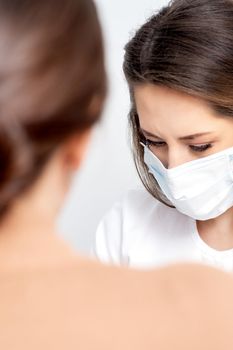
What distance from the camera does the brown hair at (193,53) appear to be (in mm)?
1182

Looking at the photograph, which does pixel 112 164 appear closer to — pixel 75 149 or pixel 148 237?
pixel 148 237

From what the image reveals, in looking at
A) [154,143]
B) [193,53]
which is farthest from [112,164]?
[193,53]

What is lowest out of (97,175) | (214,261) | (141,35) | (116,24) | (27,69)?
(97,175)

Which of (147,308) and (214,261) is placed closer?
(147,308)

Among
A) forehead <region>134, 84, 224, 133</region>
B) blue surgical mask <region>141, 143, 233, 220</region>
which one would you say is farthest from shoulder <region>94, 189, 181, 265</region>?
forehead <region>134, 84, 224, 133</region>

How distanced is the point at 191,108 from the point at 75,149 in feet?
2.13

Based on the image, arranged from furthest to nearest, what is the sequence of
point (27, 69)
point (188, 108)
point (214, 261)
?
point (214, 261) < point (188, 108) < point (27, 69)

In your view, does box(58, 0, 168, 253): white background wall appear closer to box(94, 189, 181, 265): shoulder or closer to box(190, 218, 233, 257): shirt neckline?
box(94, 189, 181, 265): shoulder

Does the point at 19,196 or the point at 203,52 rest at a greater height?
the point at 19,196

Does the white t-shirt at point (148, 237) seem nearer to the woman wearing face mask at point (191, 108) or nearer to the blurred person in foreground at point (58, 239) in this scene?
the woman wearing face mask at point (191, 108)

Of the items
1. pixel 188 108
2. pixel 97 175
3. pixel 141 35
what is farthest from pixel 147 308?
pixel 97 175

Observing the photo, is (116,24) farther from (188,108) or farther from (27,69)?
(27,69)

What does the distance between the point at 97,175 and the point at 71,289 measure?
4.16ft

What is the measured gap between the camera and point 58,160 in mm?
552
